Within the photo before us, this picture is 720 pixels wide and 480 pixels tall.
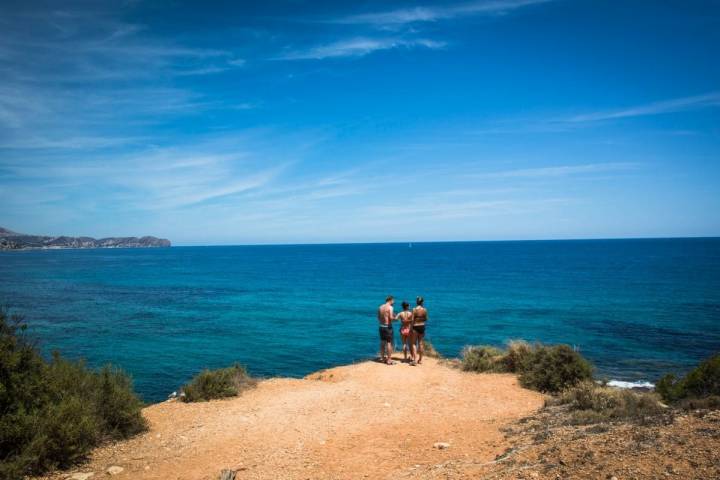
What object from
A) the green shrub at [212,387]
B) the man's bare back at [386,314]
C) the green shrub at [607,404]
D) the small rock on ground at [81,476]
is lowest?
the green shrub at [212,387]

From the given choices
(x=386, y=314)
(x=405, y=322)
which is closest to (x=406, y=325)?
(x=405, y=322)

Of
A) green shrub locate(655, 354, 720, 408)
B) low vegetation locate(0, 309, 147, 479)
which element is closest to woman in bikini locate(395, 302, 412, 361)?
green shrub locate(655, 354, 720, 408)

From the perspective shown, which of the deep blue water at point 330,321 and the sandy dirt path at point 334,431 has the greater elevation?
the sandy dirt path at point 334,431

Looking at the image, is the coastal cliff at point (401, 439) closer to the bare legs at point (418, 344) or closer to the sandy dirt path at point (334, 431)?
the sandy dirt path at point (334, 431)

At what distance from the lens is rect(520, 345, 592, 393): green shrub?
490 inches

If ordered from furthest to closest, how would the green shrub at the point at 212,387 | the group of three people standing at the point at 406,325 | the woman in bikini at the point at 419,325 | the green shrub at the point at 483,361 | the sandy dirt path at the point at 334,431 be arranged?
the woman in bikini at the point at 419,325 → the group of three people standing at the point at 406,325 → the green shrub at the point at 483,361 → the green shrub at the point at 212,387 → the sandy dirt path at the point at 334,431

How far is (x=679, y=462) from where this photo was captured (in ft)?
17.7

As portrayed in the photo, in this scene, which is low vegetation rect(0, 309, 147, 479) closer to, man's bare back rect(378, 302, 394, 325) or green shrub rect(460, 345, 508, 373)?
man's bare back rect(378, 302, 394, 325)

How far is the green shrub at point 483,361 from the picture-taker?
48.2 ft

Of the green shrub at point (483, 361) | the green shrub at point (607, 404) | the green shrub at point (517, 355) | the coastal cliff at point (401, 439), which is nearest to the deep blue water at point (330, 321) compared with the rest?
the green shrub at point (517, 355)

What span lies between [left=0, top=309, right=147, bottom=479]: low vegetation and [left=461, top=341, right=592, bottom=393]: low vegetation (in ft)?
34.7

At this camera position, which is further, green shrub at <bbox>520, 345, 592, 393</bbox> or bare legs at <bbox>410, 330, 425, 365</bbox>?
bare legs at <bbox>410, 330, 425, 365</bbox>

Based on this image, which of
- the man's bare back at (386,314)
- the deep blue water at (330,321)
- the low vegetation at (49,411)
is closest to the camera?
the low vegetation at (49,411)

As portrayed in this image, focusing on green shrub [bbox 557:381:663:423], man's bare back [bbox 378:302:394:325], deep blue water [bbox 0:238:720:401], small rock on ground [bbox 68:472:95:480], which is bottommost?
deep blue water [bbox 0:238:720:401]
